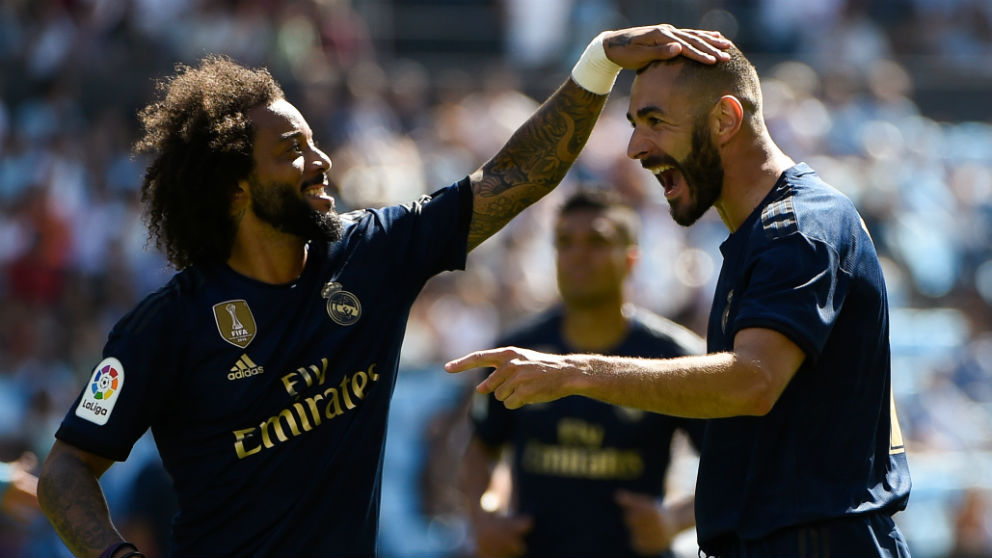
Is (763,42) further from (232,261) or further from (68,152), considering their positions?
(232,261)

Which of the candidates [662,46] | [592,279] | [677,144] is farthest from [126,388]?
[592,279]

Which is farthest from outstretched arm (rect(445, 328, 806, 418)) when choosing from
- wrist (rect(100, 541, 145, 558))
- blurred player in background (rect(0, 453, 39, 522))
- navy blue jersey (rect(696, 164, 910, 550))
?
blurred player in background (rect(0, 453, 39, 522))

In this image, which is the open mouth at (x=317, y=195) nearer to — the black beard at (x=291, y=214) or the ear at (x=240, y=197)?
the black beard at (x=291, y=214)

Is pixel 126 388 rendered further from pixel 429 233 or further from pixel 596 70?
pixel 596 70

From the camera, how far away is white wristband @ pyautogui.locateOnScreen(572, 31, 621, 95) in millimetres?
4715

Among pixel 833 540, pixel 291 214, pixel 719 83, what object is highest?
pixel 719 83

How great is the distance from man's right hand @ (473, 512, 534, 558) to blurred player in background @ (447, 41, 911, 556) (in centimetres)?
200

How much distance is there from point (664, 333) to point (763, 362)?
2.64 m

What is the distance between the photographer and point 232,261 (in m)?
4.54

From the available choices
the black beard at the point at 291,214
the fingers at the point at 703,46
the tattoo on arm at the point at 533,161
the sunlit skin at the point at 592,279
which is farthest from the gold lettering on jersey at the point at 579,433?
the fingers at the point at 703,46

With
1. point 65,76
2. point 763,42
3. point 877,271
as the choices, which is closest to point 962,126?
point 763,42

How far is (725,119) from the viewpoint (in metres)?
4.08

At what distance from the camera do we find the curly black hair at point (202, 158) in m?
4.49

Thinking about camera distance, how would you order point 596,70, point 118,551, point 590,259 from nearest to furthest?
point 118,551 → point 596,70 → point 590,259
